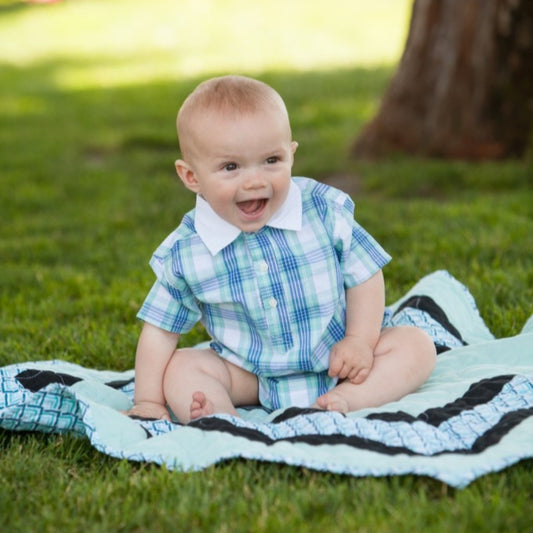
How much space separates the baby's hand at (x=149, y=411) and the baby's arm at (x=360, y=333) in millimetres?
514

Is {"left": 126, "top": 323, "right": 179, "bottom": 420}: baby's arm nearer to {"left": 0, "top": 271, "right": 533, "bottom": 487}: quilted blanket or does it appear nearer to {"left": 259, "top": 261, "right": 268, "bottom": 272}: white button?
{"left": 0, "top": 271, "right": 533, "bottom": 487}: quilted blanket

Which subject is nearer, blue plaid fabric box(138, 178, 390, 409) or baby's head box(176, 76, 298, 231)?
baby's head box(176, 76, 298, 231)

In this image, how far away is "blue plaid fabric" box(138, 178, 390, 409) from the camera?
2.76 m

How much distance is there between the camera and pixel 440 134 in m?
6.39

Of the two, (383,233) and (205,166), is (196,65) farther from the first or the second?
(205,166)

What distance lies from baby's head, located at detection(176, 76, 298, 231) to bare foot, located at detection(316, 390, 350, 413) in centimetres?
53

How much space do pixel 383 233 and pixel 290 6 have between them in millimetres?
14152

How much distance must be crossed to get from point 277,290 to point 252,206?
0.26m

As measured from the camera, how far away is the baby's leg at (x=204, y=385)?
8.95 ft

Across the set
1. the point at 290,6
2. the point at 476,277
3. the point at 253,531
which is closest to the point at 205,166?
the point at 253,531

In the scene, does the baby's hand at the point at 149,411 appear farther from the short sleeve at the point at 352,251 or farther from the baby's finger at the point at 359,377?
the short sleeve at the point at 352,251

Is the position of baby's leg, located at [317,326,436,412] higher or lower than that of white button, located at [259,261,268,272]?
lower

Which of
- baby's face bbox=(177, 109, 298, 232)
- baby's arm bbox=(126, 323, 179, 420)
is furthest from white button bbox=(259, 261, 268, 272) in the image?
baby's arm bbox=(126, 323, 179, 420)

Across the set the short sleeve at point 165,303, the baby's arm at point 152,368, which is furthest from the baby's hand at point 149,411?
the short sleeve at point 165,303
